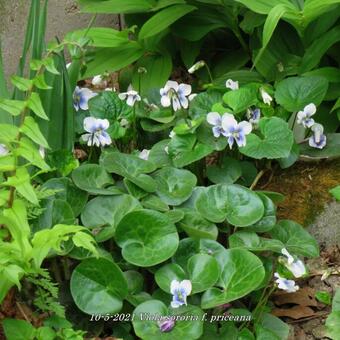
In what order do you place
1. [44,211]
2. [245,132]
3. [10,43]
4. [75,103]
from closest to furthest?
[44,211] < [245,132] < [75,103] < [10,43]

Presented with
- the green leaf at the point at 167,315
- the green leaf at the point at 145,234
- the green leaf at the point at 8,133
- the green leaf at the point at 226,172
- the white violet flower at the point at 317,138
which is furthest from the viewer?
the white violet flower at the point at 317,138

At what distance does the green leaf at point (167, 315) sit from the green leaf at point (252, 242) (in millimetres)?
235

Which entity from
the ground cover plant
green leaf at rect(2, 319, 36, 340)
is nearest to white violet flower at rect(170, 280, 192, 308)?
the ground cover plant

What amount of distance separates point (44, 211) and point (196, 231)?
1.32ft

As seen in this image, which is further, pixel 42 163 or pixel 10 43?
pixel 10 43

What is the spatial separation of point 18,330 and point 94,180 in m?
0.52

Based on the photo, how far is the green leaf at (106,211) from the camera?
1966mm

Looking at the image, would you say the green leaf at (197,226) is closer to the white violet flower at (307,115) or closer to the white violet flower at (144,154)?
the white violet flower at (144,154)

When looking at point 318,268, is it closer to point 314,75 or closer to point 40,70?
point 314,75

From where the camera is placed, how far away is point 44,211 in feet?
6.41

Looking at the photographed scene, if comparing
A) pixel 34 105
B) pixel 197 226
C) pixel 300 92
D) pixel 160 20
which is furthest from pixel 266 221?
pixel 160 20

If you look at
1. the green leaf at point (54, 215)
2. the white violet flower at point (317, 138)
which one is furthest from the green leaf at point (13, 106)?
the white violet flower at point (317, 138)

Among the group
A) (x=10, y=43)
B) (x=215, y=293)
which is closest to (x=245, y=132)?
(x=215, y=293)

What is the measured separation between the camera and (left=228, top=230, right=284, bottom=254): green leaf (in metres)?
1.93
